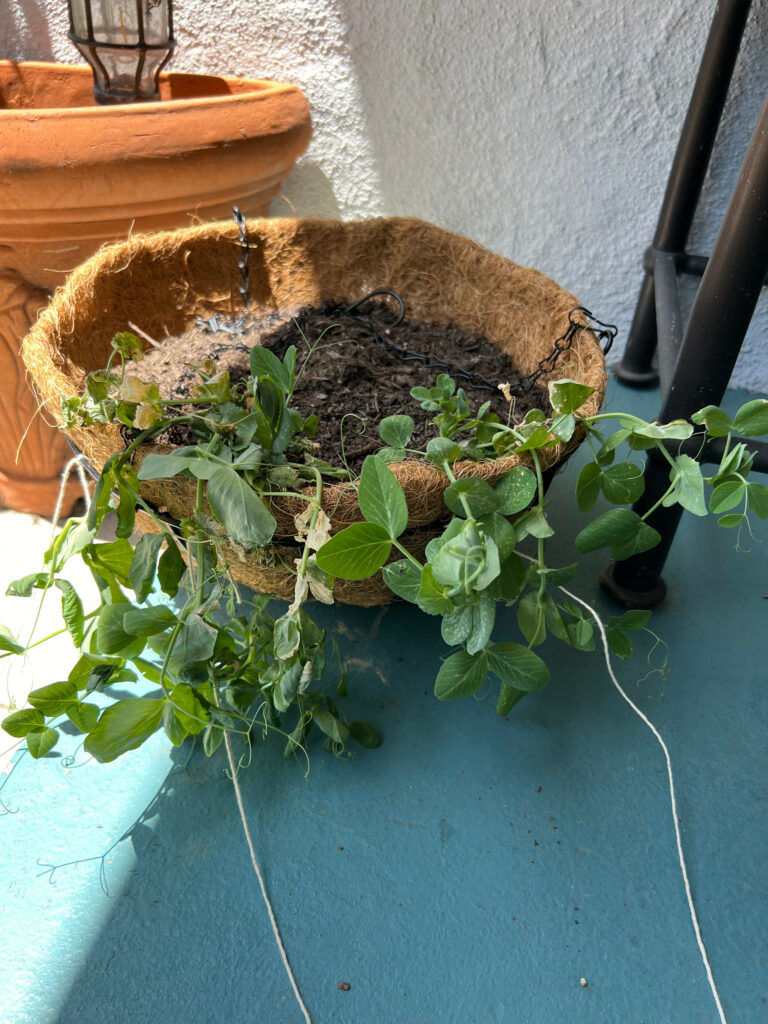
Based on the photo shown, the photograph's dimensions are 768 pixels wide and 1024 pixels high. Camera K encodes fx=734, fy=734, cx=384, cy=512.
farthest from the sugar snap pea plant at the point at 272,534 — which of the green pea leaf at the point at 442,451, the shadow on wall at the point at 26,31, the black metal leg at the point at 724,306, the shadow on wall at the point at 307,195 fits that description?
the shadow on wall at the point at 26,31

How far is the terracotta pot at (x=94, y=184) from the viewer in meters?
0.73

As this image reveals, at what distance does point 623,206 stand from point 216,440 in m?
0.88

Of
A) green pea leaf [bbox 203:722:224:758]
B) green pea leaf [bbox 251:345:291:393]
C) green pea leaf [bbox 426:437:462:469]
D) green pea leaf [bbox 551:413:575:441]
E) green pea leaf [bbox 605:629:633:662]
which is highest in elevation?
green pea leaf [bbox 251:345:291:393]

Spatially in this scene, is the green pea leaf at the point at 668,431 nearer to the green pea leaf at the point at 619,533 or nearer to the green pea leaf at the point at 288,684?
→ the green pea leaf at the point at 619,533

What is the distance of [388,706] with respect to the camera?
704 mm

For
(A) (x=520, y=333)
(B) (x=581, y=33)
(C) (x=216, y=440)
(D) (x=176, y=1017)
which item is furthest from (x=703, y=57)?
(D) (x=176, y=1017)

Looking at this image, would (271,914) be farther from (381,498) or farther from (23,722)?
(381,498)

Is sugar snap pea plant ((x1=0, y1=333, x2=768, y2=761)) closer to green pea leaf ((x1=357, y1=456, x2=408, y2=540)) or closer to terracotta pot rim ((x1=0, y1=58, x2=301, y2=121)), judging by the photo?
green pea leaf ((x1=357, y1=456, x2=408, y2=540))

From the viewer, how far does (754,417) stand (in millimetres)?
541

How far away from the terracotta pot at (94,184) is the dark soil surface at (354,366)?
0.15 m

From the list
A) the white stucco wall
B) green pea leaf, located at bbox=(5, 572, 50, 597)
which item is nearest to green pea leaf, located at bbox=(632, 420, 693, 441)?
green pea leaf, located at bbox=(5, 572, 50, 597)

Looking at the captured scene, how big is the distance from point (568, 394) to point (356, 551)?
192 millimetres

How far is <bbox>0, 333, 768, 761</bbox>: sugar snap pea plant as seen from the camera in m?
0.48

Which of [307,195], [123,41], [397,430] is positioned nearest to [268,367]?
[397,430]
